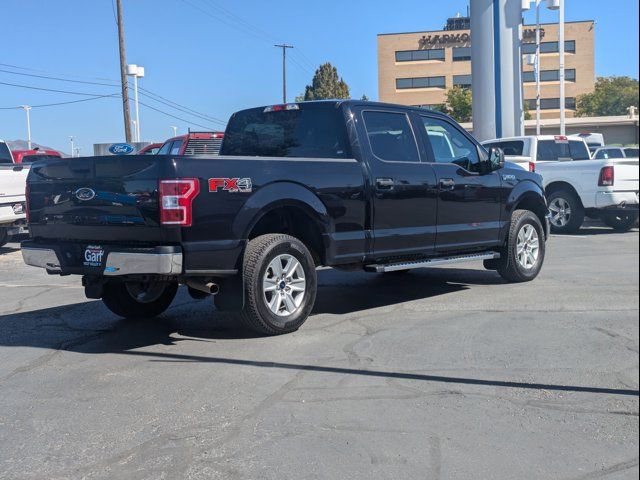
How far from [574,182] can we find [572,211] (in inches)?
24.8

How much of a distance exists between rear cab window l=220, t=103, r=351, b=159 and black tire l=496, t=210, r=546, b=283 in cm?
280

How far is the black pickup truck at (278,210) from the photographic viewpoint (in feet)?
18.8

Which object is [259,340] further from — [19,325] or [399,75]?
[399,75]

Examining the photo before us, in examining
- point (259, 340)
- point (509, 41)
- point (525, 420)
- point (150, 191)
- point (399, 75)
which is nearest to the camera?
point (525, 420)

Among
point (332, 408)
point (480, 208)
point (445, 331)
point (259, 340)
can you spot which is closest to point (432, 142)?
point (480, 208)

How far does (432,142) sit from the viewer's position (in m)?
7.94

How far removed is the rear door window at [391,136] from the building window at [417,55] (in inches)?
2527

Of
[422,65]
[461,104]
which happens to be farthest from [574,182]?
[422,65]

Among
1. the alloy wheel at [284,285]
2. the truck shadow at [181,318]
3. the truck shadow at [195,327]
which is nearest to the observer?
the truck shadow at [195,327]

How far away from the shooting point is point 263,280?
20.4ft

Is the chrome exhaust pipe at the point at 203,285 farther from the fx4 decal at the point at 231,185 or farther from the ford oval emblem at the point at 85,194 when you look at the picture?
the ford oval emblem at the point at 85,194

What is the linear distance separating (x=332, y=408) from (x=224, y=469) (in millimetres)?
1024

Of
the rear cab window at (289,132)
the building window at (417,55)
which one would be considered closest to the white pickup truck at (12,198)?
the rear cab window at (289,132)

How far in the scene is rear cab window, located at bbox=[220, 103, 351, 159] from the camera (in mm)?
7242
